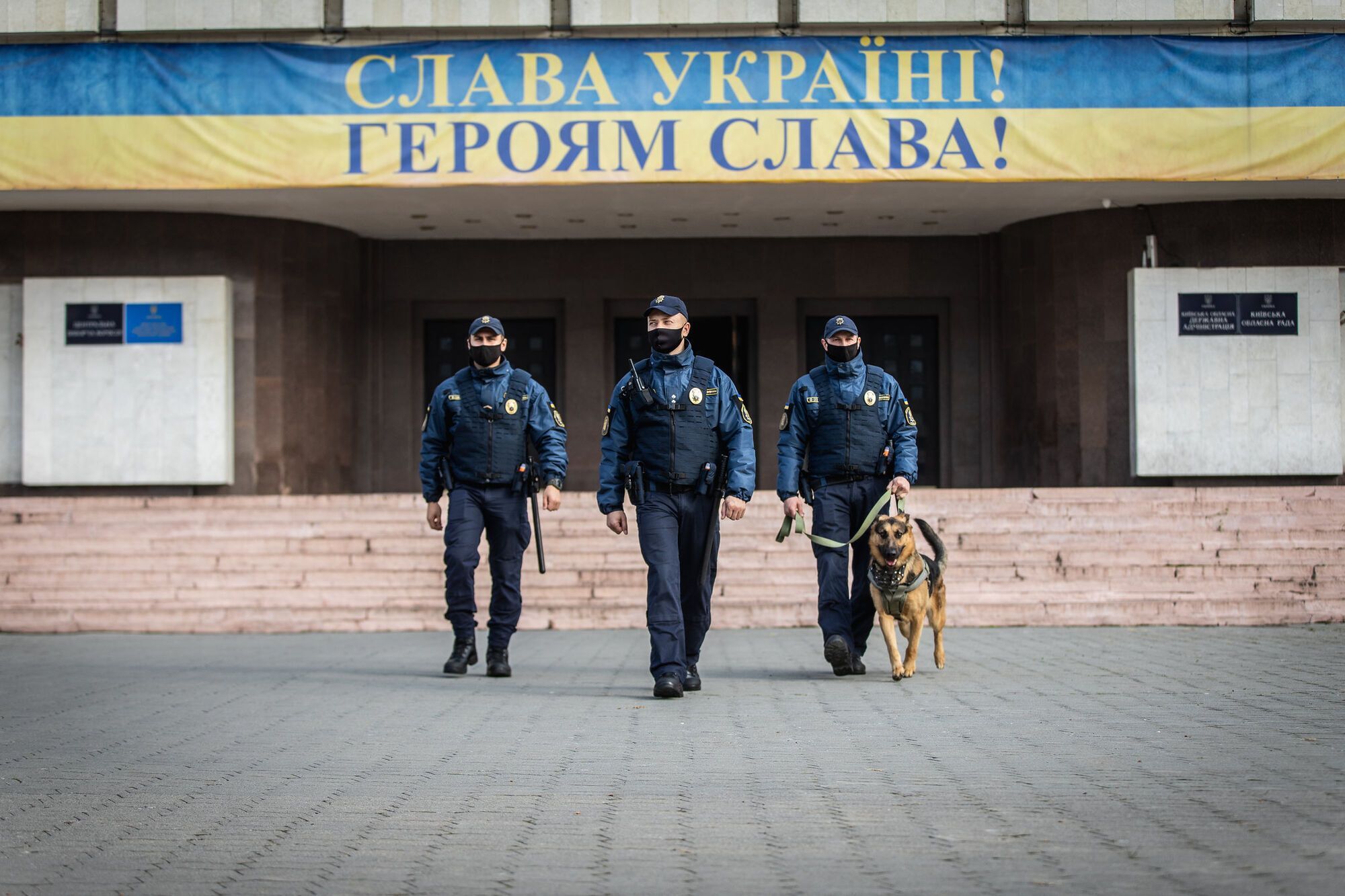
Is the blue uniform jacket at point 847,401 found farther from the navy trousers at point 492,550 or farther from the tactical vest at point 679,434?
the navy trousers at point 492,550

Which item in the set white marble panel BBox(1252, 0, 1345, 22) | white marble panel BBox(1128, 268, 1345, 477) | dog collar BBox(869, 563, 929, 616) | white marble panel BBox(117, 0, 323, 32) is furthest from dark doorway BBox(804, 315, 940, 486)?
dog collar BBox(869, 563, 929, 616)

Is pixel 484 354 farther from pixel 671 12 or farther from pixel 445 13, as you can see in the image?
pixel 445 13

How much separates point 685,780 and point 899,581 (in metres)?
3.04

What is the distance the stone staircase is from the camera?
12992mm

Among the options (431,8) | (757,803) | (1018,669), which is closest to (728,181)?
(431,8)

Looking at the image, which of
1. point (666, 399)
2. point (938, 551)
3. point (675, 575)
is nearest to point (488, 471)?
point (666, 399)

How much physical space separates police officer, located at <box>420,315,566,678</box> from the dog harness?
1915 mm

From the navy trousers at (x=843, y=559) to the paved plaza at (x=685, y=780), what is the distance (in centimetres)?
34

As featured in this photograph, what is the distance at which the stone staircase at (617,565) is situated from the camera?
13.0 meters

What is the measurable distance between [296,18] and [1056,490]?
9.45 m

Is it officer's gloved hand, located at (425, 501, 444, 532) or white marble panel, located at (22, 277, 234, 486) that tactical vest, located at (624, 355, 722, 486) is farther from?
white marble panel, located at (22, 277, 234, 486)

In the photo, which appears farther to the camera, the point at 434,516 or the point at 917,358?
the point at 917,358

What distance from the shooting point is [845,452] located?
8773 mm

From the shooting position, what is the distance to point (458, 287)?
71.3ft
